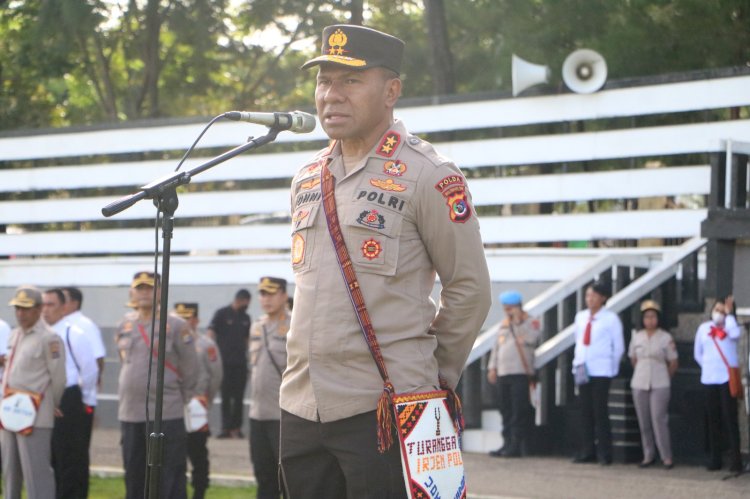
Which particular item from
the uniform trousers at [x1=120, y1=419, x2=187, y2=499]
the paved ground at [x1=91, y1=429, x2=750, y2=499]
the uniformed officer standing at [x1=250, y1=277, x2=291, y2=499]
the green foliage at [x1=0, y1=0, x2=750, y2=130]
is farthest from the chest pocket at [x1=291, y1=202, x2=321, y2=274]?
the green foliage at [x1=0, y1=0, x2=750, y2=130]

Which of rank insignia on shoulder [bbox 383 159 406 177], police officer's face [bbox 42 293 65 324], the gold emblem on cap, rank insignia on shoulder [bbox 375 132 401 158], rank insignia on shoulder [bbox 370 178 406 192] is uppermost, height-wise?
the gold emblem on cap

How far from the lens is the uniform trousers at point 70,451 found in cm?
1060

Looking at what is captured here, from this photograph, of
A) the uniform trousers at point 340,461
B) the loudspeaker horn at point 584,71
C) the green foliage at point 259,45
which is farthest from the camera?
the green foliage at point 259,45

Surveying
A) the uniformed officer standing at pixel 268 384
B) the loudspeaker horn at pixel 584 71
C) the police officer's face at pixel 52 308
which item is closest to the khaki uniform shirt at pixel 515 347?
the loudspeaker horn at pixel 584 71

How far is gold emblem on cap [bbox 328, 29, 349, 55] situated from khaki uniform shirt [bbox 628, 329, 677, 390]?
9.72 meters

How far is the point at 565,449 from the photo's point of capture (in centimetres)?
1510

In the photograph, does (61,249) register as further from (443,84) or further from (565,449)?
(565,449)

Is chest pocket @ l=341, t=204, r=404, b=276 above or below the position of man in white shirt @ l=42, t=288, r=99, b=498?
above

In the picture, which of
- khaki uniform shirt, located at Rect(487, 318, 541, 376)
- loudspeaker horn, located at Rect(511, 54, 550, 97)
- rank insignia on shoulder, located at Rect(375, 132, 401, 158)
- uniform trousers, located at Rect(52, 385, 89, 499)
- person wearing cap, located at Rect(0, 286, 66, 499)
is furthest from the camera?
loudspeaker horn, located at Rect(511, 54, 550, 97)

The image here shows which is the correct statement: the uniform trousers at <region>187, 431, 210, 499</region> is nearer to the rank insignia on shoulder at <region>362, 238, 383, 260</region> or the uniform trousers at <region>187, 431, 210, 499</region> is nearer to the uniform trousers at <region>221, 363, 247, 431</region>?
the uniform trousers at <region>221, 363, 247, 431</region>

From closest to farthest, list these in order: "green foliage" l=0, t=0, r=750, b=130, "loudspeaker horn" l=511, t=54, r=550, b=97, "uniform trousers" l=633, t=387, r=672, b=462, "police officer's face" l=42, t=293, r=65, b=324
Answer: "police officer's face" l=42, t=293, r=65, b=324 → "uniform trousers" l=633, t=387, r=672, b=462 → "loudspeaker horn" l=511, t=54, r=550, b=97 → "green foliage" l=0, t=0, r=750, b=130

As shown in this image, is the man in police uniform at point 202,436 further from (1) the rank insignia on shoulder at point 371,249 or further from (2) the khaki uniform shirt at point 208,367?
(1) the rank insignia on shoulder at point 371,249

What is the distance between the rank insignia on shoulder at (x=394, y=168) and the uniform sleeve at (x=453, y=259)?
93 mm

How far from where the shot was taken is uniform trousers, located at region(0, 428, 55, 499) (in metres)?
9.85
